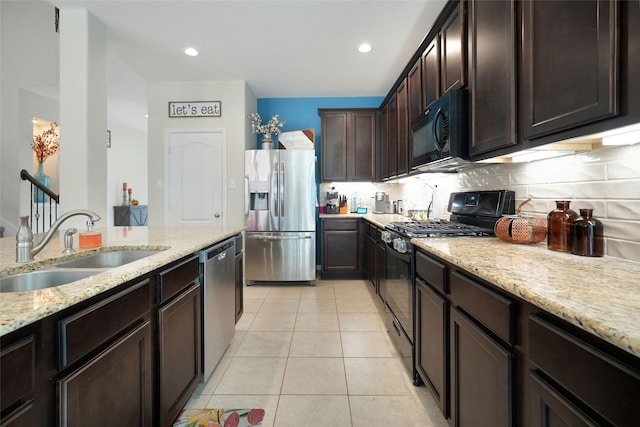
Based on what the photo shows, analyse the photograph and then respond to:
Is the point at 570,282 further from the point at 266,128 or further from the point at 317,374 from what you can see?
the point at 266,128

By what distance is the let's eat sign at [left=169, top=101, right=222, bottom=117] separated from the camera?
3893 millimetres

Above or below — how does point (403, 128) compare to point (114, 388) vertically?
above

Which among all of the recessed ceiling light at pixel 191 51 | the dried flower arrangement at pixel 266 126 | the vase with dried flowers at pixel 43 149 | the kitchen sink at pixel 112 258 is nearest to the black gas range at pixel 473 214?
the kitchen sink at pixel 112 258

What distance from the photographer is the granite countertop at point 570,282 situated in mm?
538

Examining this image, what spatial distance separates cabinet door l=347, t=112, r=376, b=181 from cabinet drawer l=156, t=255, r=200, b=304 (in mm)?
3046

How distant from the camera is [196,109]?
392 cm

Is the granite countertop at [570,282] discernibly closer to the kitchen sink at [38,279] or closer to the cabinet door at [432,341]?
the cabinet door at [432,341]

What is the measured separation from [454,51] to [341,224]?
2496 millimetres

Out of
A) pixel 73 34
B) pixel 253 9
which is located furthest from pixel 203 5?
pixel 73 34

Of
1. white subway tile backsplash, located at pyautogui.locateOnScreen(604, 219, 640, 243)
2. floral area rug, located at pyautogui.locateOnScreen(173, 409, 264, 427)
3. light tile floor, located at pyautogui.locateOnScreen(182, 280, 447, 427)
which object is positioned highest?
white subway tile backsplash, located at pyautogui.locateOnScreen(604, 219, 640, 243)

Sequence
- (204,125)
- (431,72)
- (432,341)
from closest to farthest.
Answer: (432,341) → (431,72) → (204,125)

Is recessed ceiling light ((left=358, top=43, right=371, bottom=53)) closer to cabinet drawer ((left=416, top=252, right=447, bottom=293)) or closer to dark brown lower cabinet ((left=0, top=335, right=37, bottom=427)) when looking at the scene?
cabinet drawer ((left=416, top=252, right=447, bottom=293))

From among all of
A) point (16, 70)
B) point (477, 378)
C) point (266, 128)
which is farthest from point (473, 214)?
point (16, 70)

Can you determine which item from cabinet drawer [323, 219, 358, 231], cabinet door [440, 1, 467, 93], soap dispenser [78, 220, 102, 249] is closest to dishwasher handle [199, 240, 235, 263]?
soap dispenser [78, 220, 102, 249]
